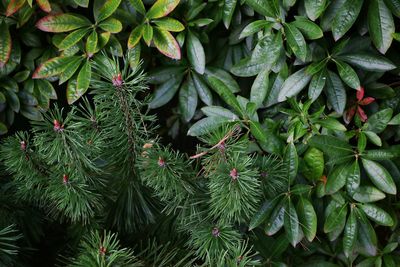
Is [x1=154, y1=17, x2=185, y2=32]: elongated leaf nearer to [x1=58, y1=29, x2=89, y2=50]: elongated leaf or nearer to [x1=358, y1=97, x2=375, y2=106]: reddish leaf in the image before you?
[x1=58, y1=29, x2=89, y2=50]: elongated leaf

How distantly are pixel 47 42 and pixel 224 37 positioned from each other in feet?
2.10

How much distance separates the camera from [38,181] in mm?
1518

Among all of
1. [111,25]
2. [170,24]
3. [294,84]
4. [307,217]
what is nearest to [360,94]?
[294,84]

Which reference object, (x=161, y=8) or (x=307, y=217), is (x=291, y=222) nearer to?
(x=307, y=217)

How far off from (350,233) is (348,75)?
20.4 inches

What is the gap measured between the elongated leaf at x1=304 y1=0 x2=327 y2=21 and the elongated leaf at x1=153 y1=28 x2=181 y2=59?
417 millimetres

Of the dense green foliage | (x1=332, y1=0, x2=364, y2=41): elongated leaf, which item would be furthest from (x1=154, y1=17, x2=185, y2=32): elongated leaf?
(x1=332, y1=0, x2=364, y2=41): elongated leaf

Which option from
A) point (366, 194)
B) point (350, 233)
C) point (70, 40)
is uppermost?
point (70, 40)

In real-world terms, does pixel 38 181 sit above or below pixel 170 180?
below

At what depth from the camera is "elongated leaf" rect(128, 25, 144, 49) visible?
1.66 metres

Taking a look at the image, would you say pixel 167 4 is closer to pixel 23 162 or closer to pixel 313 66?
pixel 313 66

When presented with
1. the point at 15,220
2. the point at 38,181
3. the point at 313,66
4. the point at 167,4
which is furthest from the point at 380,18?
the point at 15,220

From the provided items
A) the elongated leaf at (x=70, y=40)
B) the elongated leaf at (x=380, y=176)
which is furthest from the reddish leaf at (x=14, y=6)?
the elongated leaf at (x=380, y=176)

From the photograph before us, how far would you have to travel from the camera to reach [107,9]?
1660 mm
